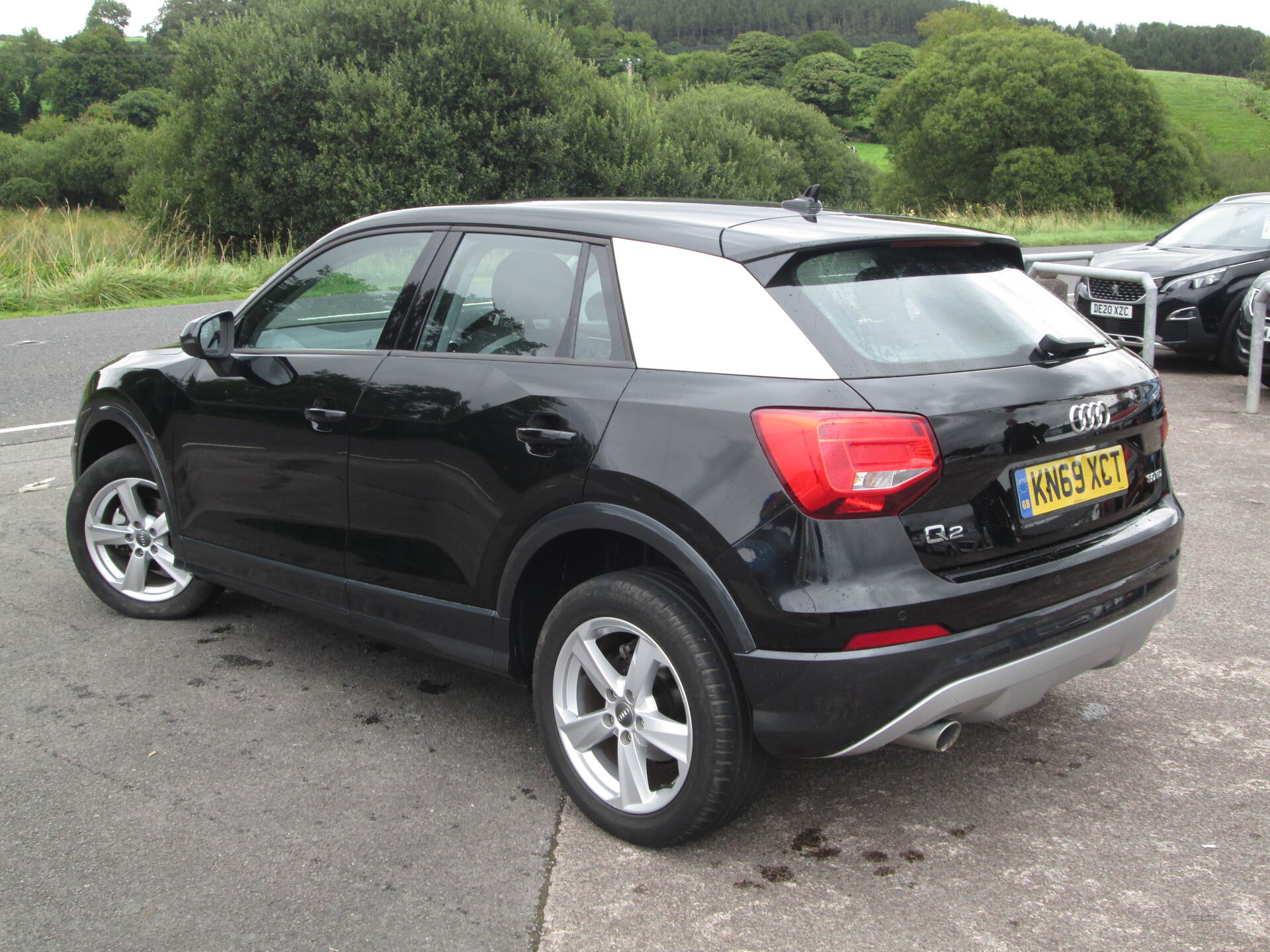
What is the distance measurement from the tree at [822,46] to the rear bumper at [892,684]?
12088 centimetres

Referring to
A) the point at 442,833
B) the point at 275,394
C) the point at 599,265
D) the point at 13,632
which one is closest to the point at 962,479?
the point at 599,265

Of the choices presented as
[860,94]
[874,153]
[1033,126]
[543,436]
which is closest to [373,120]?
[543,436]

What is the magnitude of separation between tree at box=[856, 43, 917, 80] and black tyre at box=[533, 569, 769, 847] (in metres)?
113

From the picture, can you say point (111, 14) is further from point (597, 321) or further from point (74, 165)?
point (597, 321)

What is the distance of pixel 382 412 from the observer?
3.60 metres

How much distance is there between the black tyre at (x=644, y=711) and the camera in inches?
111

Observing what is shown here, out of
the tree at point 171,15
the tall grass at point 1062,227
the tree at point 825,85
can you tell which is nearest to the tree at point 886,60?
the tree at point 825,85

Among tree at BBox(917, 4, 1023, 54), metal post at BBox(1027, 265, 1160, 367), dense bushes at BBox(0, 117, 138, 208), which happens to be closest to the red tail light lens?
metal post at BBox(1027, 265, 1160, 367)

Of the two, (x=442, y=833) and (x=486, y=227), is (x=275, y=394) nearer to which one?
(x=486, y=227)

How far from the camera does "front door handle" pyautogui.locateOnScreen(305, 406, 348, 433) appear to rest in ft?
12.3

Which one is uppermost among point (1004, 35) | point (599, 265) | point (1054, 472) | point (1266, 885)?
point (1004, 35)

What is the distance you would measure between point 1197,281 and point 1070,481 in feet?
27.9

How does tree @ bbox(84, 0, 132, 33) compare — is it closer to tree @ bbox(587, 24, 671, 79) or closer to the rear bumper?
tree @ bbox(587, 24, 671, 79)

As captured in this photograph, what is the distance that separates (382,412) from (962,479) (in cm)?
181
